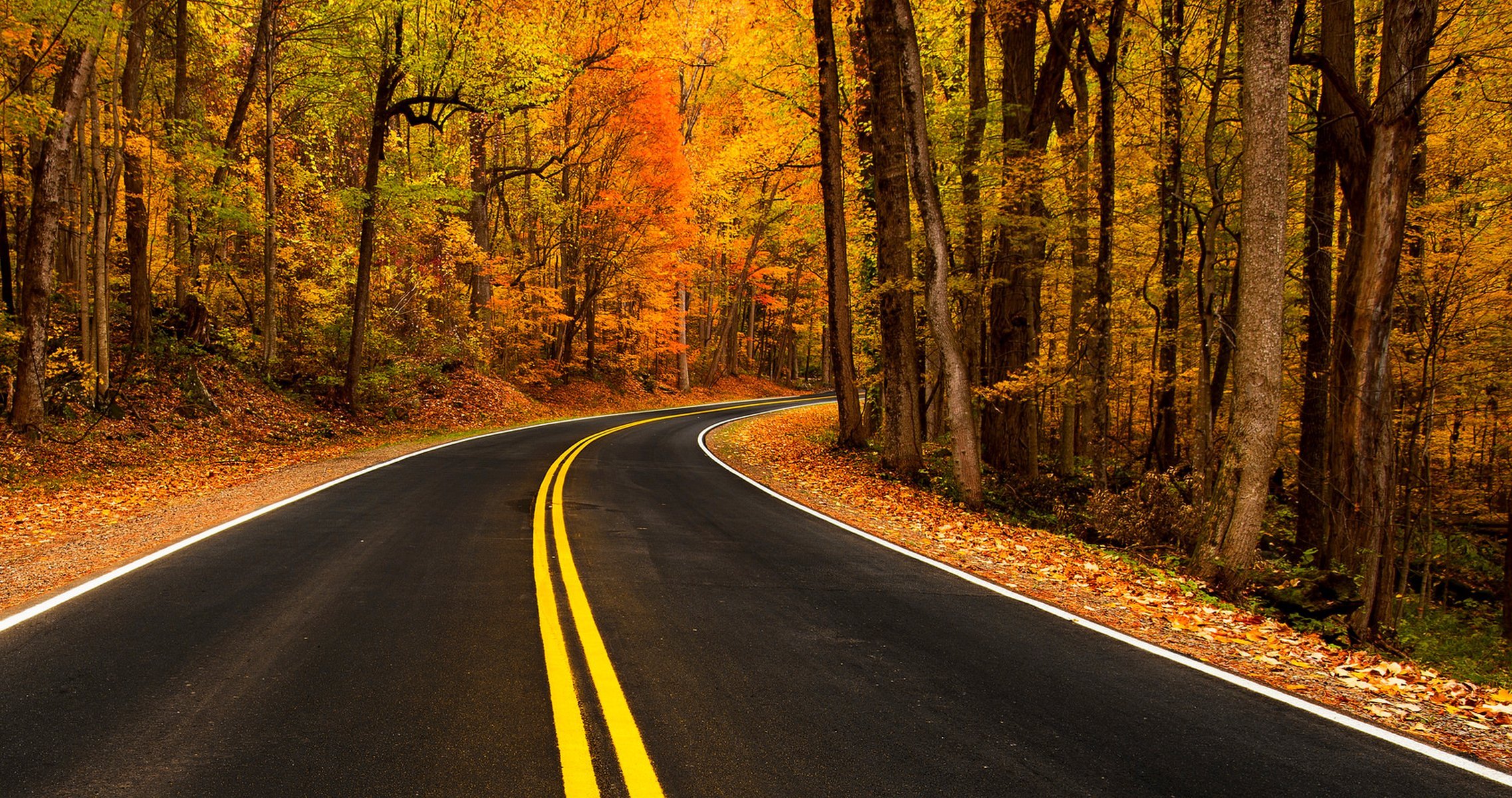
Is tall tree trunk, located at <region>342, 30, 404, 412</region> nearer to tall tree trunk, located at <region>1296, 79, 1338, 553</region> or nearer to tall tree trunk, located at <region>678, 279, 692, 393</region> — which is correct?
tall tree trunk, located at <region>678, 279, 692, 393</region>

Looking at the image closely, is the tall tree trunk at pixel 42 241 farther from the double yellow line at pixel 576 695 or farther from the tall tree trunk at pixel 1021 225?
the tall tree trunk at pixel 1021 225

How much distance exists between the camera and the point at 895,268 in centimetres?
1352

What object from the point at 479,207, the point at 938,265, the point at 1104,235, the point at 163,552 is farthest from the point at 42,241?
the point at 1104,235

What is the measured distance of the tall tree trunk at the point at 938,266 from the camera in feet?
38.1

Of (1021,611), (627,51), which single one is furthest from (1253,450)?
(627,51)

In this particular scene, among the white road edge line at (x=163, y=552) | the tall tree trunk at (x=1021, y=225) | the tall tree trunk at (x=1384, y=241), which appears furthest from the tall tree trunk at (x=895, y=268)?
the white road edge line at (x=163, y=552)

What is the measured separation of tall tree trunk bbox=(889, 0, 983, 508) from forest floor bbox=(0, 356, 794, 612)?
1035 centimetres

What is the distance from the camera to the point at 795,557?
6.93m

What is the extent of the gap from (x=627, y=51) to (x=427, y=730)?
→ 23401mm

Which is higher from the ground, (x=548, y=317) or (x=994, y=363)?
(x=548, y=317)

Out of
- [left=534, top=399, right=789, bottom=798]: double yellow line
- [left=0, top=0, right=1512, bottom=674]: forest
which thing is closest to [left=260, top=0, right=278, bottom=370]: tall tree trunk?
[left=0, top=0, right=1512, bottom=674]: forest

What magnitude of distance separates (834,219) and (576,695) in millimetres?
13130

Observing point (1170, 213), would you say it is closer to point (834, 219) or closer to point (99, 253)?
point (834, 219)

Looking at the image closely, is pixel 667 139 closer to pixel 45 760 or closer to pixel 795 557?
pixel 795 557
